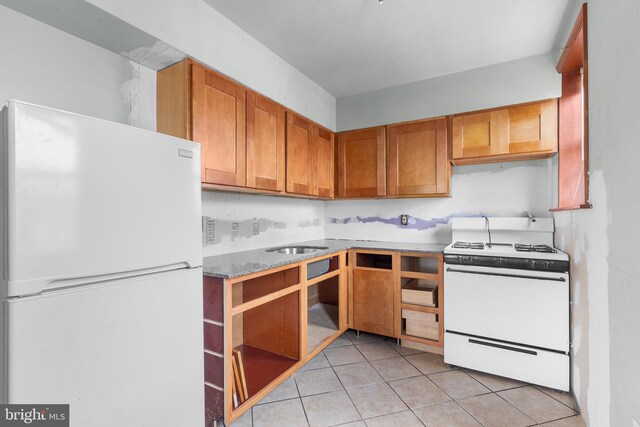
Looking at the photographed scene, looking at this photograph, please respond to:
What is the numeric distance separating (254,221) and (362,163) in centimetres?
131

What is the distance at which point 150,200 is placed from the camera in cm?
119

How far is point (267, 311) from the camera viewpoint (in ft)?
7.73

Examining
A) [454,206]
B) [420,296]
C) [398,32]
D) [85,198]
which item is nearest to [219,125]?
[85,198]

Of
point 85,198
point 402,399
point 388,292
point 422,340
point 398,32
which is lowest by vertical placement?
point 402,399

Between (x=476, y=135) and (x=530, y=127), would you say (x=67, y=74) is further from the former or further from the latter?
(x=530, y=127)

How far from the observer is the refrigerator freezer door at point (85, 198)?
87 cm

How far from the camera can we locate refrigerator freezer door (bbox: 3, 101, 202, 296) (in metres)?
0.87

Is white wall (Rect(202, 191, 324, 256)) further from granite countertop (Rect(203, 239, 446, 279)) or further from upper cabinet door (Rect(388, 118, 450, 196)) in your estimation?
upper cabinet door (Rect(388, 118, 450, 196))

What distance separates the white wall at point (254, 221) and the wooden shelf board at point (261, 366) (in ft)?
2.77

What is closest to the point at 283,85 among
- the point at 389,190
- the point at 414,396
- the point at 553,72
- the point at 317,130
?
the point at 317,130

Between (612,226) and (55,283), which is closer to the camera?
(55,283)

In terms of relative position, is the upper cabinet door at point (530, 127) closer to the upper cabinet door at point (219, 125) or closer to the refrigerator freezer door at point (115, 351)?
the upper cabinet door at point (219, 125)

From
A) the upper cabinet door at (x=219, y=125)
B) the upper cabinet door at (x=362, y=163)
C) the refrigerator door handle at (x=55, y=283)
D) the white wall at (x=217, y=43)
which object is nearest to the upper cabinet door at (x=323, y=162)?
the upper cabinet door at (x=362, y=163)

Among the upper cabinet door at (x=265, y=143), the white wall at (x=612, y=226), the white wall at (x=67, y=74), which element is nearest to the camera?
the white wall at (x=612, y=226)
